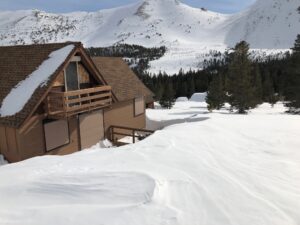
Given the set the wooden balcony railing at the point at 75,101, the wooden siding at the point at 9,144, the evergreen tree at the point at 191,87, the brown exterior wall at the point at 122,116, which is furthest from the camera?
the evergreen tree at the point at 191,87

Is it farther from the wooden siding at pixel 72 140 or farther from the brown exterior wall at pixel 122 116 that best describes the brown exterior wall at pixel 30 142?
the brown exterior wall at pixel 122 116

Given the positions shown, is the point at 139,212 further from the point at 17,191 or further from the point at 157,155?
the point at 157,155

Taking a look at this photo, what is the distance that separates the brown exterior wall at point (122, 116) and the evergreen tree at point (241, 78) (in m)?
15.2

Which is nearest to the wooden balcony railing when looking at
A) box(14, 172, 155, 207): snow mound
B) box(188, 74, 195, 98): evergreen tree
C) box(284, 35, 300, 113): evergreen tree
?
box(14, 172, 155, 207): snow mound

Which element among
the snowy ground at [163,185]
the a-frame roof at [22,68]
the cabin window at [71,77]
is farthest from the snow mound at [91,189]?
the cabin window at [71,77]

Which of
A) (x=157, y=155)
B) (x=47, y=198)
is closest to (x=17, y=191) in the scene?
(x=47, y=198)

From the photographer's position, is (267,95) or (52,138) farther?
(267,95)

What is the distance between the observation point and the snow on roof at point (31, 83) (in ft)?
47.5

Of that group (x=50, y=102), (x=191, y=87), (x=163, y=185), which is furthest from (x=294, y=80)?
(x=191, y=87)

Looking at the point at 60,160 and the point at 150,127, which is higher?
the point at 60,160

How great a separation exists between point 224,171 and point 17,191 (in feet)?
16.4

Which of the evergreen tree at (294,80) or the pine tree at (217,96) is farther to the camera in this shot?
the pine tree at (217,96)

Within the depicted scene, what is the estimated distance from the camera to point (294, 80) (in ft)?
106

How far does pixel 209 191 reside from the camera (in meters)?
6.78
